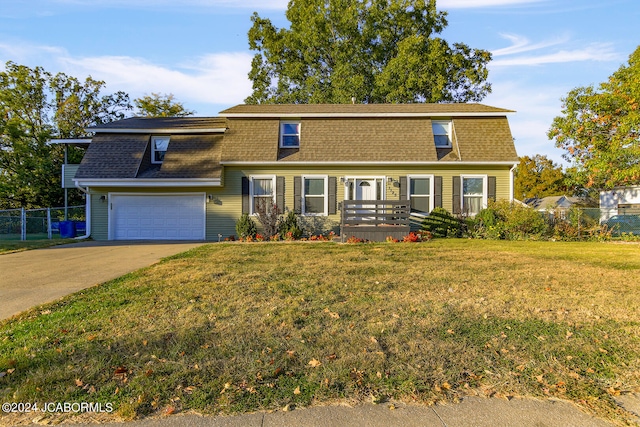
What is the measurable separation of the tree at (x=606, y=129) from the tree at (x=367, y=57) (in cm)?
810

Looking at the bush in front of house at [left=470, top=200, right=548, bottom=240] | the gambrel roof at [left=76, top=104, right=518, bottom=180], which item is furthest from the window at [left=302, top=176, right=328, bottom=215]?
the bush in front of house at [left=470, top=200, right=548, bottom=240]

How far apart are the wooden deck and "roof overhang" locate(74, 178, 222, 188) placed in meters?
5.09

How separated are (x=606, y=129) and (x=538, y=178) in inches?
816

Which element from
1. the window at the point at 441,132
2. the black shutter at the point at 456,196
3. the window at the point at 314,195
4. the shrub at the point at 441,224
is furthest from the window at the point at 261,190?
the black shutter at the point at 456,196

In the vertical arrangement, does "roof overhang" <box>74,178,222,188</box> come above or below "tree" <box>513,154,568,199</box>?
below

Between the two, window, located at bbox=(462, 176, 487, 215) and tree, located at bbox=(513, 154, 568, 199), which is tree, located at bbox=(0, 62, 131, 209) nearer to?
window, located at bbox=(462, 176, 487, 215)

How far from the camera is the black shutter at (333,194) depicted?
15.7 m

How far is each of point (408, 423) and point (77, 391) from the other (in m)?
2.39

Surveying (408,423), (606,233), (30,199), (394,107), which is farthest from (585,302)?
(30,199)

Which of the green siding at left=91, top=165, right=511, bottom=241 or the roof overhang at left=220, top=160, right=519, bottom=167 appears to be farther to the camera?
the green siding at left=91, top=165, right=511, bottom=241

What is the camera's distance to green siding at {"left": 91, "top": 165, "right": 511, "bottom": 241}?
15680mm

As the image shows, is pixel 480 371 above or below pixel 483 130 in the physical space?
below

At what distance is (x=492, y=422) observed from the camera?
2602 mm

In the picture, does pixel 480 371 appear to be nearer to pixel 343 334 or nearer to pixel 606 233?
pixel 343 334
